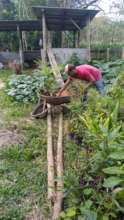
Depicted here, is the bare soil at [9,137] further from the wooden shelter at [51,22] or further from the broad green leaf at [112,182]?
the wooden shelter at [51,22]

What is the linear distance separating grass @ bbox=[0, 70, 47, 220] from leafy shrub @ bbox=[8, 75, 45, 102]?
1382 millimetres

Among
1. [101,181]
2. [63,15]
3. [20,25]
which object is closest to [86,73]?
[101,181]

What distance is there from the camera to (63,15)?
29.7ft

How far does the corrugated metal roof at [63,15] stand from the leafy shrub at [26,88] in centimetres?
315

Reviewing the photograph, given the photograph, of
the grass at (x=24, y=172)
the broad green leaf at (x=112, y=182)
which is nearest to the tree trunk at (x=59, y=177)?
the grass at (x=24, y=172)

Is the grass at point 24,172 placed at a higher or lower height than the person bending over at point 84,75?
lower

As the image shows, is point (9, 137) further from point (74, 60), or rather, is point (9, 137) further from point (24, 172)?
point (74, 60)

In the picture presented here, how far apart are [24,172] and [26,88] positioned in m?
3.48

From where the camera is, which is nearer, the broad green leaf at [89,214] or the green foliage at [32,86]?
the broad green leaf at [89,214]

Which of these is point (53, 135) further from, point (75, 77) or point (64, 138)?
point (75, 77)

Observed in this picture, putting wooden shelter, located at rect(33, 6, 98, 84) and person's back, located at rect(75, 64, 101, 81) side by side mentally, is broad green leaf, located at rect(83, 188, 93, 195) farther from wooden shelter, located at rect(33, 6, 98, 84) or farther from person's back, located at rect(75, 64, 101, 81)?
wooden shelter, located at rect(33, 6, 98, 84)

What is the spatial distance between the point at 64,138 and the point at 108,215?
185 centimetres

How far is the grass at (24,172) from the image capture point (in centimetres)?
215

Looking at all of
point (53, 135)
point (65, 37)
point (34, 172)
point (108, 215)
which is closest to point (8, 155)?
point (34, 172)
